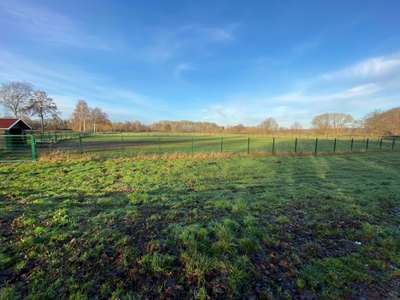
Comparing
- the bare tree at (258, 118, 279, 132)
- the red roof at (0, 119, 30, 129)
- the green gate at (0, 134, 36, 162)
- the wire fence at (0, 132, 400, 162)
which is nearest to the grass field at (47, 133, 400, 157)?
the wire fence at (0, 132, 400, 162)

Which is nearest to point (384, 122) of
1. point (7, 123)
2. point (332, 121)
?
point (332, 121)

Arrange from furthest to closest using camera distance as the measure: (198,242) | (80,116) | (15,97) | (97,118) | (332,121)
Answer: (97,118), (80,116), (332,121), (15,97), (198,242)

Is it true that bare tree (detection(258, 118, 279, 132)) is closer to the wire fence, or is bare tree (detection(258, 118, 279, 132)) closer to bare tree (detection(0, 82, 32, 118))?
the wire fence

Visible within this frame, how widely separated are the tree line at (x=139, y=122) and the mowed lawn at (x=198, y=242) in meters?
49.2

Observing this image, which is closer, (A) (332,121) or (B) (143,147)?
(B) (143,147)

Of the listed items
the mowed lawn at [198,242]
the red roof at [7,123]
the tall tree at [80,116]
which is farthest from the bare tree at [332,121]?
the tall tree at [80,116]

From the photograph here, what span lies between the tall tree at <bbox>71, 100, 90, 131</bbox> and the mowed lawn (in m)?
68.7

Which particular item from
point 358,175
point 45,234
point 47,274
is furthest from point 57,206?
point 358,175

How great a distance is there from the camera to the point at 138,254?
8.58ft

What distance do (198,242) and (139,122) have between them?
309ft

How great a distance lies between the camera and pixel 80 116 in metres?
62.6

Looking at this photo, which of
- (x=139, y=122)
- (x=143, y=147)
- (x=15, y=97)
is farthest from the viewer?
(x=139, y=122)

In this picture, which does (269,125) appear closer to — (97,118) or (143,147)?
(143,147)

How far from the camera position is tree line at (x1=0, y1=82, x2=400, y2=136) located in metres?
39.5
